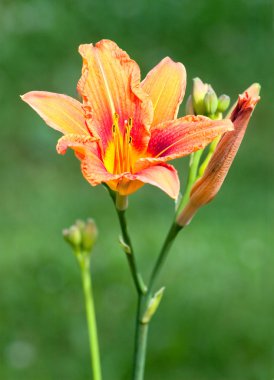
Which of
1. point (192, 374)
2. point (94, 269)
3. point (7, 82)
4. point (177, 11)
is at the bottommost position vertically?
point (192, 374)

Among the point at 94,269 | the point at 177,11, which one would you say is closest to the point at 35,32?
the point at 177,11

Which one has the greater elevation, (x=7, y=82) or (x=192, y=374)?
(x=7, y=82)

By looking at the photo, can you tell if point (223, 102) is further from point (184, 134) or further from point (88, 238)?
point (88, 238)

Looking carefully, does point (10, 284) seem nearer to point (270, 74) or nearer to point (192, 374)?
point (192, 374)

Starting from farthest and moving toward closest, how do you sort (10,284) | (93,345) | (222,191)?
(222,191)
(10,284)
(93,345)

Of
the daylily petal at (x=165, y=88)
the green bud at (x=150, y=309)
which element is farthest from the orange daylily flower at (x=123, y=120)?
the green bud at (x=150, y=309)

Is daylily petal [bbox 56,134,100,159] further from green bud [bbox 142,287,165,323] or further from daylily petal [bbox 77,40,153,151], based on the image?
green bud [bbox 142,287,165,323]

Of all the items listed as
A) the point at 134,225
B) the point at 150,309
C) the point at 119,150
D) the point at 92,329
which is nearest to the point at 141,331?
the point at 150,309
